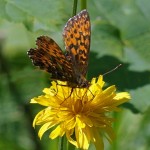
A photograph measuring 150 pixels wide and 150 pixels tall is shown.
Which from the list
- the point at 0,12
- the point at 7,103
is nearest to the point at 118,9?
the point at 0,12

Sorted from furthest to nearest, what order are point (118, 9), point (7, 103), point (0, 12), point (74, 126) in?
1. point (7, 103)
2. point (118, 9)
3. point (0, 12)
4. point (74, 126)

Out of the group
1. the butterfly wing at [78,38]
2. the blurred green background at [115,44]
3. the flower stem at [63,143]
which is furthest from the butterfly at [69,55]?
the blurred green background at [115,44]

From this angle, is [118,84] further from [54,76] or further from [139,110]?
[54,76]

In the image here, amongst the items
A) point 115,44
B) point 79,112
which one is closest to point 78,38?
point 79,112

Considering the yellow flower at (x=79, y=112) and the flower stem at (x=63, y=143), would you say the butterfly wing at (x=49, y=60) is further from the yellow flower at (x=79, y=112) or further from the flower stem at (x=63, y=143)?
the flower stem at (x=63, y=143)

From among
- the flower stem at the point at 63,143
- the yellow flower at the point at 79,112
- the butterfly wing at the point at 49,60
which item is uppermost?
the butterfly wing at the point at 49,60

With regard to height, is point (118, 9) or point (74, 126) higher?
point (118, 9)
